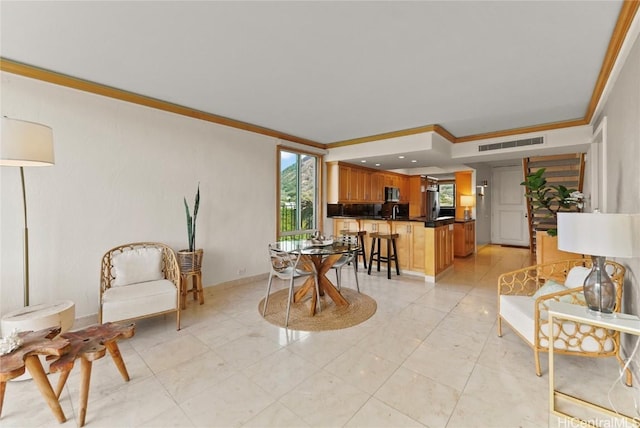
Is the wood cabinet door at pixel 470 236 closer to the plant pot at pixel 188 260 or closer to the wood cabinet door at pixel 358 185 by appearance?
the wood cabinet door at pixel 358 185

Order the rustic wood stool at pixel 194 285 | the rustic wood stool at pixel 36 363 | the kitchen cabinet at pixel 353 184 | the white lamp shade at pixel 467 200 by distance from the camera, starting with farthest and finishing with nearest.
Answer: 1. the white lamp shade at pixel 467 200
2. the kitchen cabinet at pixel 353 184
3. the rustic wood stool at pixel 194 285
4. the rustic wood stool at pixel 36 363

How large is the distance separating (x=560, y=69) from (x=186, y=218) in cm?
459

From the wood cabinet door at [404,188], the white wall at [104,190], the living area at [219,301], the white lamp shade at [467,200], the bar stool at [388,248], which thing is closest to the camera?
→ the living area at [219,301]

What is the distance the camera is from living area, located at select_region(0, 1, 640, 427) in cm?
175

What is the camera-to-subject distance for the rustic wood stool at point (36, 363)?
4.97ft

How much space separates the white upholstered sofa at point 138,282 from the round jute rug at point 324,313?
1.09m

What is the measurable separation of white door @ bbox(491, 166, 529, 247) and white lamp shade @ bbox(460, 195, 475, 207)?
6.28 feet

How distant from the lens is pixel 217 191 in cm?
412

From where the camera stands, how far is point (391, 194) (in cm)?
737

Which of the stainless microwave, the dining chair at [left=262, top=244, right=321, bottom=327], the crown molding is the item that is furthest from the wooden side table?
the stainless microwave

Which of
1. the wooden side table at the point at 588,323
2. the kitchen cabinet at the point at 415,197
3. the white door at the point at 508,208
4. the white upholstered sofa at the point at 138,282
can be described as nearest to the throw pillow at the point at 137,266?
the white upholstered sofa at the point at 138,282

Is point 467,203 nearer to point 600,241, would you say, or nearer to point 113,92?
point 600,241

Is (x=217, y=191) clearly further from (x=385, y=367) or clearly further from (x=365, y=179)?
(x=365, y=179)

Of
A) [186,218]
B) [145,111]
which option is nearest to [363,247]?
[186,218]
